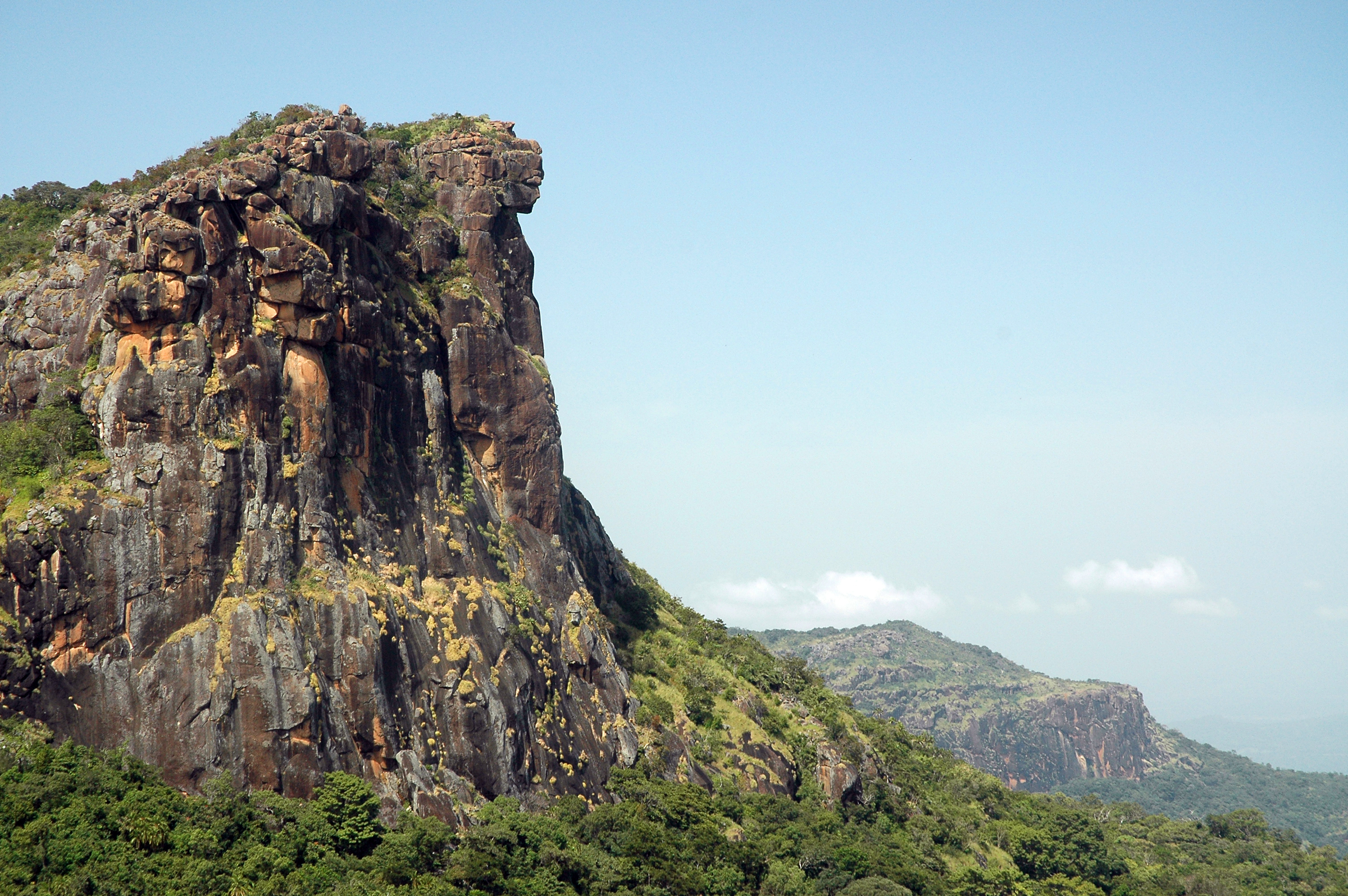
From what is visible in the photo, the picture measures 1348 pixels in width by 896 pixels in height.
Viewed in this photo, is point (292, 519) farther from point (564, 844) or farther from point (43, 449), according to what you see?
point (564, 844)

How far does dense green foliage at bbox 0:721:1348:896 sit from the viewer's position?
5228 centimetres

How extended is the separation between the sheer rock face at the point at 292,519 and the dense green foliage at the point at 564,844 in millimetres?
2175

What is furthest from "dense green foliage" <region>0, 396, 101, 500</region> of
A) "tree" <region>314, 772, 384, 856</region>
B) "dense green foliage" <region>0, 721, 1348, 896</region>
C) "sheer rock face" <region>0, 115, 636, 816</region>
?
"tree" <region>314, 772, 384, 856</region>

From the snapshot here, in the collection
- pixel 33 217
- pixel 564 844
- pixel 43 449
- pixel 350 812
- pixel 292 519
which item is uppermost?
pixel 33 217

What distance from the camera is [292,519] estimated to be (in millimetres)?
63625

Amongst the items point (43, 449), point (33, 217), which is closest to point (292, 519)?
point (43, 449)

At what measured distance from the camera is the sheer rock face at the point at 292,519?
189 feet

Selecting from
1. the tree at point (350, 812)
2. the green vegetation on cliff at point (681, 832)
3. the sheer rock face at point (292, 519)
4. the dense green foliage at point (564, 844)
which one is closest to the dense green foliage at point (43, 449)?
the sheer rock face at point (292, 519)

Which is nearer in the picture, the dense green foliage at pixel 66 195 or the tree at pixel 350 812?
the tree at pixel 350 812

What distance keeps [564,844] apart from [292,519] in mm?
22498

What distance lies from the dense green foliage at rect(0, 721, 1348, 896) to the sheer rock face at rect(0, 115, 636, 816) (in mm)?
2175

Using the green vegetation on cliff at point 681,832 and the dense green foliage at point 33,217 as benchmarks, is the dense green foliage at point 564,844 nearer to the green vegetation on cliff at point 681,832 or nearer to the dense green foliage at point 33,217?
the green vegetation on cliff at point 681,832

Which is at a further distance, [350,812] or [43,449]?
[43,449]

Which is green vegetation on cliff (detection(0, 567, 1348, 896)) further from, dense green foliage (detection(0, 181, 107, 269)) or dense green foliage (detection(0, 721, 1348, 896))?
dense green foliage (detection(0, 181, 107, 269))
